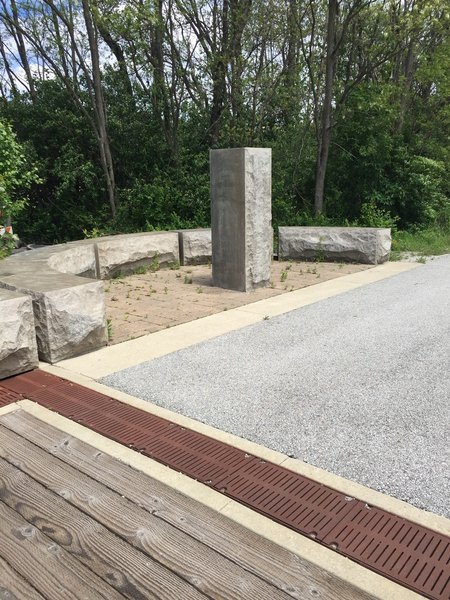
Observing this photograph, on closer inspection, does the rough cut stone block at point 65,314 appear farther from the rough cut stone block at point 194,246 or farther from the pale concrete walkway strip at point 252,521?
the rough cut stone block at point 194,246

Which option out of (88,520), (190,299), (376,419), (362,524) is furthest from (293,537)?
(190,299)

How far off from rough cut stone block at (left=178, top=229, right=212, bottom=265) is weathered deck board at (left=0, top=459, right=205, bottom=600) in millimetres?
7145

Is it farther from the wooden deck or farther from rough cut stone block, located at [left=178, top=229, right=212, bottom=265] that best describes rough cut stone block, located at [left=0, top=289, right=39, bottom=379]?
rough cut stone block, located at [left=178, top=229, right=212, bottom=265]

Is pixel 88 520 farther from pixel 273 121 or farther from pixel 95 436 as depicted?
pixel 273 121

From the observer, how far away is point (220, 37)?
1427cm

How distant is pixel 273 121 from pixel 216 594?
1525cm

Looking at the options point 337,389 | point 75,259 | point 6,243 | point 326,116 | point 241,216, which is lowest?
point 337,389

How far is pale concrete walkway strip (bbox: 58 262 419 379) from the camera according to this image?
4.62 m

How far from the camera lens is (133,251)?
8.92 metres

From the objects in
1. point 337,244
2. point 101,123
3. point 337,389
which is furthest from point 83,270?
point 101,123

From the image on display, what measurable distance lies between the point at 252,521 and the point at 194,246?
25.1 feet

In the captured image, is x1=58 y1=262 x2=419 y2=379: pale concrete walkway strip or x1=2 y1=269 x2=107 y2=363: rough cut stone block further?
x1=58 y1=262 x2=419 y2=379: pale concrete walkway strip

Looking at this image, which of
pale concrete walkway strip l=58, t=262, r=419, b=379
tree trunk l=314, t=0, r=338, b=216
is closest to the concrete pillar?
pale concrete walkway strip l=58, t=262, r=419, b=379

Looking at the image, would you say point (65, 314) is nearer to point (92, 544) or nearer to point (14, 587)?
point (92, 544)
